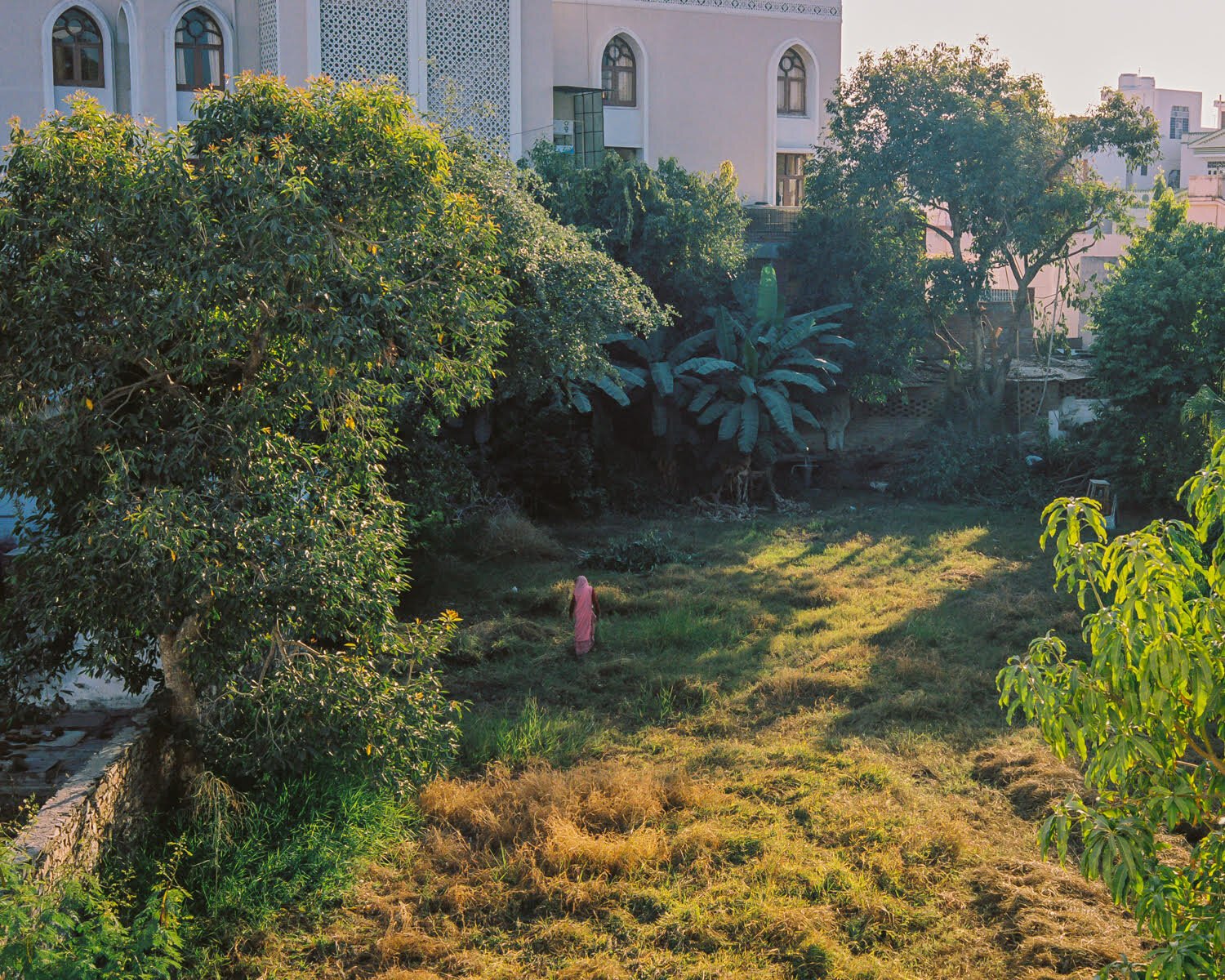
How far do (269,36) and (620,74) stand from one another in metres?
7.45

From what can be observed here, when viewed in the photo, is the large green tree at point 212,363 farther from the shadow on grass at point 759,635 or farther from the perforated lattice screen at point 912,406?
the perforated lattice screen at point 912,406

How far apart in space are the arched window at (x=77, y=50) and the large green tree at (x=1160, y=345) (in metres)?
15.8

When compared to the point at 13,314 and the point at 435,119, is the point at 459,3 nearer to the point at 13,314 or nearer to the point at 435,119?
the point at 435,119

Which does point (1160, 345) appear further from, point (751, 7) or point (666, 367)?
point (751, 7)

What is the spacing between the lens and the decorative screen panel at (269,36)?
60.0ft

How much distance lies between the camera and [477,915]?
18.8 feet

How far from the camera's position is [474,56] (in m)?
Result: 18.8

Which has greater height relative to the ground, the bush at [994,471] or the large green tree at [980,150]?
the large green tree at [980,150]

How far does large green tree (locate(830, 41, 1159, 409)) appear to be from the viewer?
1681cm

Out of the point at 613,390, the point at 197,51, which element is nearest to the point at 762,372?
the point at 613,390

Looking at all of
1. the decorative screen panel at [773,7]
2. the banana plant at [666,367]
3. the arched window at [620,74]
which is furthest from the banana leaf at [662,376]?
the decorative screen panel at [773,7]

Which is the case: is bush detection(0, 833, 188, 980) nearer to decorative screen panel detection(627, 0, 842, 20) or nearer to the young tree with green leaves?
the young tree with green leaves

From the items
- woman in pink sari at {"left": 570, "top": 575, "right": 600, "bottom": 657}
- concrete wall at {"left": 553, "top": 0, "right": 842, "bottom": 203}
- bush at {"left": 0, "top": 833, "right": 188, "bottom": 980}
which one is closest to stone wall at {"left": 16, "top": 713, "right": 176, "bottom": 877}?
bush at {"left": 0, "top": 833, "right": 188, "bottom": 980}

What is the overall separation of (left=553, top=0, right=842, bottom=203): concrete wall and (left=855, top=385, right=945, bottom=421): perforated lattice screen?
7.02m
